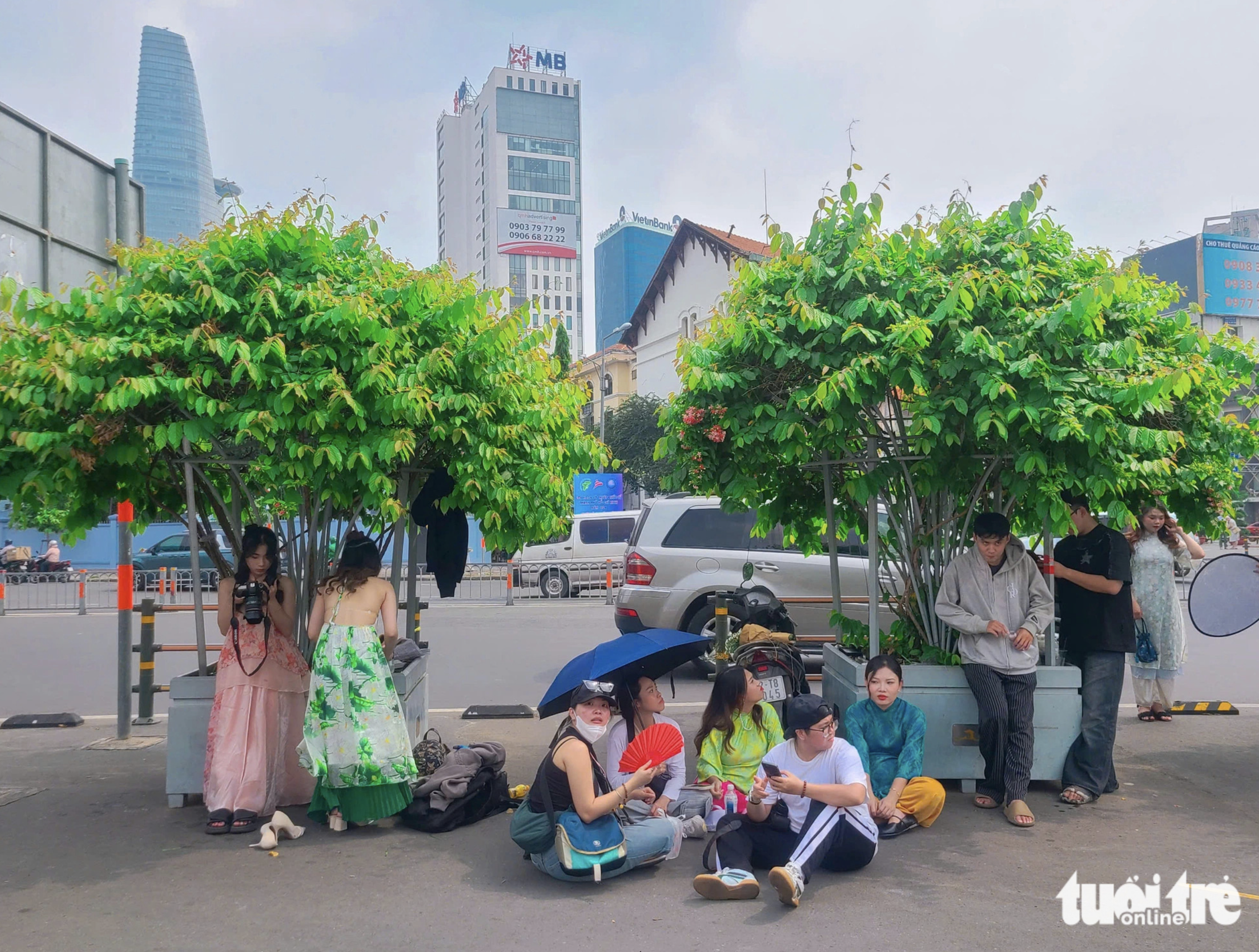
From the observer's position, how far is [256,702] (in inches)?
220

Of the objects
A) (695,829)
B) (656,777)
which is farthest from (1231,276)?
(656,777)

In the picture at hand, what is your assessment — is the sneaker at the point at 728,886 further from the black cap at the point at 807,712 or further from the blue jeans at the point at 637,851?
the black cap at the point at 807,712

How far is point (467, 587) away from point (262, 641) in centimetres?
1635

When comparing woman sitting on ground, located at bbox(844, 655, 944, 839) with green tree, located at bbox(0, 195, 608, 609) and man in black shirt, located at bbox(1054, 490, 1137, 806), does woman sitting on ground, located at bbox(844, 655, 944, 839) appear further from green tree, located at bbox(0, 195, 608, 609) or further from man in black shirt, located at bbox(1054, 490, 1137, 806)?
green tree, located at bbox(0, 195, 608, 609)

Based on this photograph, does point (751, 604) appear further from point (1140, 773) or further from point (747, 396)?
point (1140, 773)

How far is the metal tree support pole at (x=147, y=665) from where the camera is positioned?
802 centimetres

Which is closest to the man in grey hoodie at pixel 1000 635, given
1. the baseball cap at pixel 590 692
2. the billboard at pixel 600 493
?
the baseball cap at pixel 590 692

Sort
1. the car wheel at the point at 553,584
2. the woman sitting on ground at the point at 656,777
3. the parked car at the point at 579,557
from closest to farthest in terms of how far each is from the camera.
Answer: the woman sitting on ground at the point at 656,777 < the parked car at the point at 579,557 < the car wheel at the point at 553,584

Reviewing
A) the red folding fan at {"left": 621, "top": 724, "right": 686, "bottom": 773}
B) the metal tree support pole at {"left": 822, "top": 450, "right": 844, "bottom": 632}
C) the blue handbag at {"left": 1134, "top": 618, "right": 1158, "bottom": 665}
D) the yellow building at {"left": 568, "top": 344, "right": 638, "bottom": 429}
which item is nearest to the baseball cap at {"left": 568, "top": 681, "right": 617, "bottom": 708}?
the red folding fan at {"left": 621, "top": 724, "right": 686, "bottom": 773}

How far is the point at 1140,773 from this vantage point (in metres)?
6.67

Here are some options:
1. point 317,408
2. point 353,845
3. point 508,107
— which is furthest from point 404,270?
point 508,107

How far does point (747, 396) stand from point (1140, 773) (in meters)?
3.77

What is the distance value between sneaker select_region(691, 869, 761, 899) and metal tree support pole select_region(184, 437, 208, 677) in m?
2.89

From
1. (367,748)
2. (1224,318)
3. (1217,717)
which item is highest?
(1224,318)
